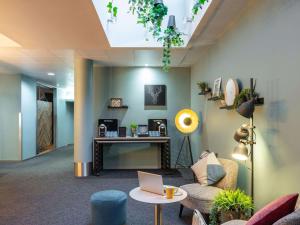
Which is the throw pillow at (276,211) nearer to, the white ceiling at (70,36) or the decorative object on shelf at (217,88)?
the white ceiling at (70,36)

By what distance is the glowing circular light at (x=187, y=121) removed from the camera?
17.4 ft

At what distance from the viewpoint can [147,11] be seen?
3727 mm

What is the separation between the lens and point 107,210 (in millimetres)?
3010

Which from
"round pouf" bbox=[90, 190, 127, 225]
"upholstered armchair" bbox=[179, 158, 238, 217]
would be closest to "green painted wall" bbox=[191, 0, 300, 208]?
"upholstered armchair" bbox=[179, 158, 238, 217]

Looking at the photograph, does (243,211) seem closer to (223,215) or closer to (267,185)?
(223,215)

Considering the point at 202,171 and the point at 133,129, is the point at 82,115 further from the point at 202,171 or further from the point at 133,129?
the point at 202,171

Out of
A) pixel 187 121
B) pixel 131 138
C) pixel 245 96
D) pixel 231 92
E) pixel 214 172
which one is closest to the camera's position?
pixel 245 96

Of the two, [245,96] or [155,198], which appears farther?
[245,96]

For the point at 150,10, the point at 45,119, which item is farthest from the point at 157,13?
the point at 45,119

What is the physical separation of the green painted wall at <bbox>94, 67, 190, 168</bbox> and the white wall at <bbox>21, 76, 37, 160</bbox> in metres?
2.82

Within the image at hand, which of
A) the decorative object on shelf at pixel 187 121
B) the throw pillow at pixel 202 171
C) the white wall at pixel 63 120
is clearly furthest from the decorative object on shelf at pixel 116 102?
the white wall at pixel 63 120

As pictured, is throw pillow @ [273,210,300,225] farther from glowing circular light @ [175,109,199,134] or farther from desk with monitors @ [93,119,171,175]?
desk with monitors @ [93,119,171,175]

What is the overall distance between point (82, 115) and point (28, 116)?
3452 millimetres

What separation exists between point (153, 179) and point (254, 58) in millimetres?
1828
